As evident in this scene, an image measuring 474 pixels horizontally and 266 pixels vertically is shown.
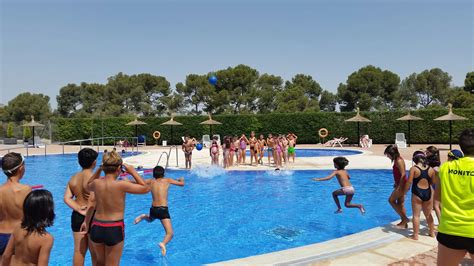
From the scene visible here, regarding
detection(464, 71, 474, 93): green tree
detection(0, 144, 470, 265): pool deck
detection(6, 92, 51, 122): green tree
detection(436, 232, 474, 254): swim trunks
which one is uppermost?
detection(464, 71, 474, 93): green tree

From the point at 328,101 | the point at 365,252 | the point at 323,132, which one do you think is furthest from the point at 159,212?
the point at 328,101

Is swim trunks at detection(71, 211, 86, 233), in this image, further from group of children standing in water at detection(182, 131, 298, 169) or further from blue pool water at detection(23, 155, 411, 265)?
group of children standing in water at detection(182, 131, 298, 169)

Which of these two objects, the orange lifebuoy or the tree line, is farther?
the tree line

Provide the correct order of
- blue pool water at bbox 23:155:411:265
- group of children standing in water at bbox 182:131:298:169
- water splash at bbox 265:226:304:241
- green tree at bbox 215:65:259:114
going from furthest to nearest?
green tree at bbox 215:65:259:114
group of children standing in water at bbox 182:131:298:169
water splash at bbox 265:226:304:241
blue pool water at bbox 23:155:411:265

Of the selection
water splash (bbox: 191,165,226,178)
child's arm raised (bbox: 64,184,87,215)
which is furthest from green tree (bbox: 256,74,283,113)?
child's arm raised (bbox: 64,184,87,215)

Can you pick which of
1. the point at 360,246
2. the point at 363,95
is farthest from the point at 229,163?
the point at 363,95

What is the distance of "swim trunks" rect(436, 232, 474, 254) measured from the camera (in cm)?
316

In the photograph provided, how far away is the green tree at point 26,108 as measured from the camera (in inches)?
2751

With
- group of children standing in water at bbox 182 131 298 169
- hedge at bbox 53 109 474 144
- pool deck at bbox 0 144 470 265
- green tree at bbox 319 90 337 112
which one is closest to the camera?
pool deck at bbox 0 144 470 265

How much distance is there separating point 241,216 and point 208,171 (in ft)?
25.5

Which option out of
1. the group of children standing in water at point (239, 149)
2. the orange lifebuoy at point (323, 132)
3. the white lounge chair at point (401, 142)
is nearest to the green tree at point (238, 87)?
the orange lifebuoy at point (323, 132)

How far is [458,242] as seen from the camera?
3197mm

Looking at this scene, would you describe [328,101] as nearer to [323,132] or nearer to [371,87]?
[371,87]

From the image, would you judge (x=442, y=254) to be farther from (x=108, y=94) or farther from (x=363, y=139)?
(x=108, y=94)
